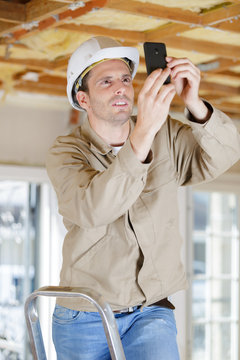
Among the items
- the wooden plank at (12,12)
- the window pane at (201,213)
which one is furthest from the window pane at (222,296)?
the wooden plank at (12,12)

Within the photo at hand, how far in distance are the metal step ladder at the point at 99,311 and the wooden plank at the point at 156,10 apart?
61.1 inches

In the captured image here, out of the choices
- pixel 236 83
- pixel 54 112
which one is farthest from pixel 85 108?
pixel 54 112

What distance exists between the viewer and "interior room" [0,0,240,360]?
325cm

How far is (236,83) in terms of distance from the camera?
5.06 metres

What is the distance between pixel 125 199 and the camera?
1.82 meters

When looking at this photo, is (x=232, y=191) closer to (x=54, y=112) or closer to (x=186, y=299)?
(x=186, y=299)

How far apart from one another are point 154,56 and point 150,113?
278mm

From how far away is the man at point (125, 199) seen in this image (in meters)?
1.90

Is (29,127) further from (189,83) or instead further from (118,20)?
(189,83)

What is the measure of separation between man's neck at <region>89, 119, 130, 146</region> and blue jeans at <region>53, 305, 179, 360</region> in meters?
0.57

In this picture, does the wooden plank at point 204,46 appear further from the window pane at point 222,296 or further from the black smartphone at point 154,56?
the window pane at point 222,296

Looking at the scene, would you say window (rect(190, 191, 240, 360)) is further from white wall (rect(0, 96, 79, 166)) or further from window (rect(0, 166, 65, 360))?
white wall (rect(0, 96, 79, 166))

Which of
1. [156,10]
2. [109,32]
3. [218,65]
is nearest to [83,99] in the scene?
[156,10]

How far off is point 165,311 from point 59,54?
2.40 meters
